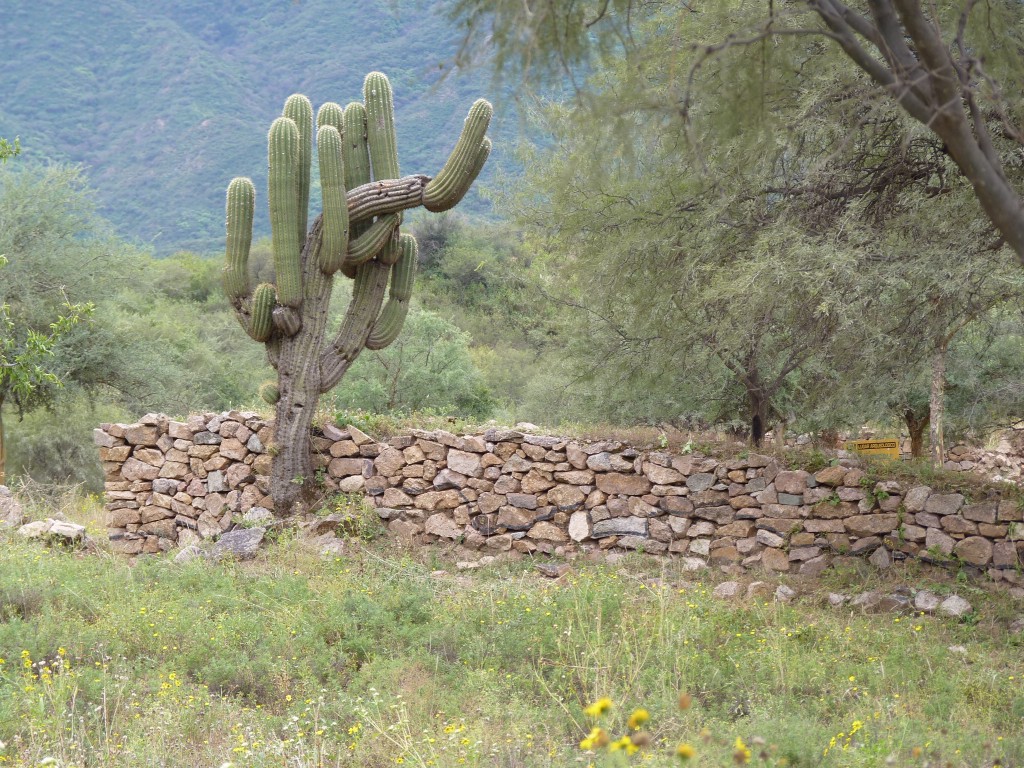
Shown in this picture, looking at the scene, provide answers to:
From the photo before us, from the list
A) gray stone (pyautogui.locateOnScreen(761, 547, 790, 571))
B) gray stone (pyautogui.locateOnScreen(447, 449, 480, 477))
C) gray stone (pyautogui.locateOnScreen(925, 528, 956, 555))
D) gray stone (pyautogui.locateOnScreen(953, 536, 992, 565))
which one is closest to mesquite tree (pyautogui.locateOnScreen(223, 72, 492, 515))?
gray stone (pyautogui.locateOnScreen(447, 449, 480, 477))

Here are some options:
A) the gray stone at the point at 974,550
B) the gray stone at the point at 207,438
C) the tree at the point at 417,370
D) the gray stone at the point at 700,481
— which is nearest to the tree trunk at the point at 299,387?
the gray stone at the point at 207,438

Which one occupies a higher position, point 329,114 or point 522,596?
point 329,114

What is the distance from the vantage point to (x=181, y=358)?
20859 millimetres

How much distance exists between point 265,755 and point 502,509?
626 cm

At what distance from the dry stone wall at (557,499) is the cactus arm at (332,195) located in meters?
2.15

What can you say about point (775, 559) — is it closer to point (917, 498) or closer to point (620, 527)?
point (917, 498)

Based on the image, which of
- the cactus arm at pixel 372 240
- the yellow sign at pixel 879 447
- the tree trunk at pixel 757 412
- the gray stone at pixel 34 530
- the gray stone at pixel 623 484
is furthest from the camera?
the yellow sign at pixel 879 447

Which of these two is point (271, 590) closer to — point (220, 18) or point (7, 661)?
point (7, 661)

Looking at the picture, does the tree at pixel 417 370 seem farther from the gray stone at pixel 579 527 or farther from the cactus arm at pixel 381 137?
the gray stone at pixel 579 527

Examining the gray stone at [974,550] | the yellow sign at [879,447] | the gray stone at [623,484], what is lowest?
the gray stone at [974,550]

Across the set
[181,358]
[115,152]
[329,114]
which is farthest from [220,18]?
[329,114]

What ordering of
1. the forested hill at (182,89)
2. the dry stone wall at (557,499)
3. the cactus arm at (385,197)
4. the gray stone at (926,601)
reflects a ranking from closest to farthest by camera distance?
the gray stone at (926,601) < the dry stone wall at (557,499) < the cactus arm at (385,197) < the forested hill at (182,89)

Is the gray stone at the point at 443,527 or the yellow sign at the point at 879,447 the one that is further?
the yellow sign at the point at 879,447

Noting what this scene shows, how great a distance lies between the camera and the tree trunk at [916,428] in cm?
1808
